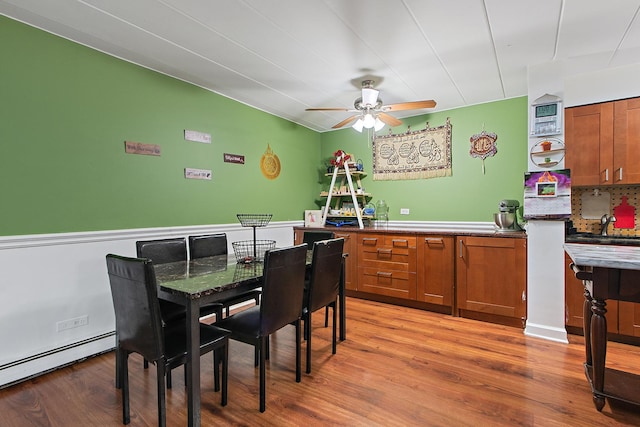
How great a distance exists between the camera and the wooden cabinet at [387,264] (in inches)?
140

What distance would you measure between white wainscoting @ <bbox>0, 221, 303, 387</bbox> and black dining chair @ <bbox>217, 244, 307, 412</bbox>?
1.25 m

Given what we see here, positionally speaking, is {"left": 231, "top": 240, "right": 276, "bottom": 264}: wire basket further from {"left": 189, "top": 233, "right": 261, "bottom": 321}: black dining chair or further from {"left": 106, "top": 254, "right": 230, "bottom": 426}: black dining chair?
{"left": 106, "top": 254, "right": 230, "bottom": 426}: black dining chair

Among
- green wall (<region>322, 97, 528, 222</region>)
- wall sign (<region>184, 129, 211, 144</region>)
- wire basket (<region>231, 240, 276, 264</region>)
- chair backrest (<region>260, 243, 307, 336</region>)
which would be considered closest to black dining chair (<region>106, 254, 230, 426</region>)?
chair backrest (<region>260, 243, 307, 336</region>)

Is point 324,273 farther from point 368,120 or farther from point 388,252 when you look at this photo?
point 368,120

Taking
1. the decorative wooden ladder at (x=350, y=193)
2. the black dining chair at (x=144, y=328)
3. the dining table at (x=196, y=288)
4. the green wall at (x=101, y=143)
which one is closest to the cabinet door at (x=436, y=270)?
the decorative wooden ladder at (x=350, y=193)

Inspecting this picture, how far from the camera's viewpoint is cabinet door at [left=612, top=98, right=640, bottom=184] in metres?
2.75

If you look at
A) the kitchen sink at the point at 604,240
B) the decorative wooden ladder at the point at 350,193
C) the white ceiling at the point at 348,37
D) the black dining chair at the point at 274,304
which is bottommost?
the black dining chair at the point at 274,304

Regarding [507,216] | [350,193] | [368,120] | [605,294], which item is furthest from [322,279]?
[350,193]

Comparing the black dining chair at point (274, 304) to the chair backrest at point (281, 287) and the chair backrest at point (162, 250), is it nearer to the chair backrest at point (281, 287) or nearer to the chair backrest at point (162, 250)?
the chair backrest at point (281, 287)

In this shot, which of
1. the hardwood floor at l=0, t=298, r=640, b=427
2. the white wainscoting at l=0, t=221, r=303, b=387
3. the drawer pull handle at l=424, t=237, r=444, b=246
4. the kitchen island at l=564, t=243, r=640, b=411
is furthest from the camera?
the drawer pull handle at l=424, t=237, r=444, b=246

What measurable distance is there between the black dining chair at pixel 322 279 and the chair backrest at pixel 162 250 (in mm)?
1119

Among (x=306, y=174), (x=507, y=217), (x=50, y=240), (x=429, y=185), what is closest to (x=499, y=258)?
(x=507, y=217)

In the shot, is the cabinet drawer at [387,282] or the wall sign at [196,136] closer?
the wall sign at [196,136]

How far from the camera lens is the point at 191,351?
5.03 ft
